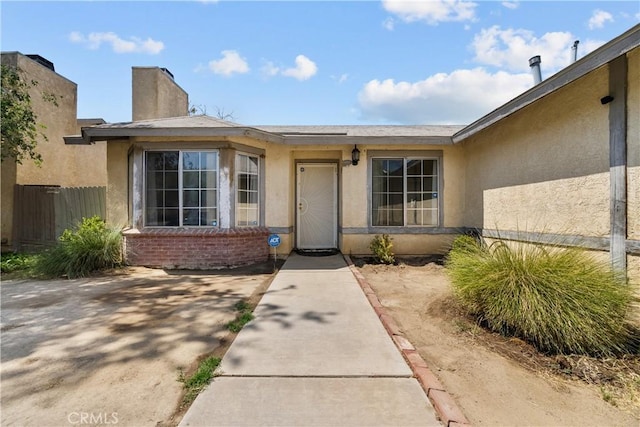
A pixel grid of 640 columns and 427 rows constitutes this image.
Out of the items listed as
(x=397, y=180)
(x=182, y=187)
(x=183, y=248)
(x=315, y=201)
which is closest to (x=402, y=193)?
(x=397, y=180)

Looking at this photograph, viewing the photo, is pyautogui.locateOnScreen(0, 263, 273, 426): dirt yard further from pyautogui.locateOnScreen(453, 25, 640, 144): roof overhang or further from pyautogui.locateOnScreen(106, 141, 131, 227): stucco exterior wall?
pyautogui.locateOnScreen(453, 25, 640, 144): roof overhang

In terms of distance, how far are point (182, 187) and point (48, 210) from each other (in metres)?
5.76

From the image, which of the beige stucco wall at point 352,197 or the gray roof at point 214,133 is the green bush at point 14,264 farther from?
the beige stucco wall at point 352,197

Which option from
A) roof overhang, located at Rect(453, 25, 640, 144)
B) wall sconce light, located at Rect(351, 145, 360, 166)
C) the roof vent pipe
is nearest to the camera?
roof overhang, located at Rect(453, 25, 640, 144)

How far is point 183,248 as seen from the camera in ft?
23.1

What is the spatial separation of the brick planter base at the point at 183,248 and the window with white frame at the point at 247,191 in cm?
53

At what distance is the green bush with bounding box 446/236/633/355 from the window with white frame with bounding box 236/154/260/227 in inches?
202

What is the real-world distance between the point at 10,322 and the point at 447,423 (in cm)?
514

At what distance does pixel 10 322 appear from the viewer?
13.1 ft

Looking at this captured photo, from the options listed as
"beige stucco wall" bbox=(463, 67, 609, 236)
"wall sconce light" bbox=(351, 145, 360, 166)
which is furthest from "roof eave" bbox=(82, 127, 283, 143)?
"beige stucco wall" bbox=(463, 67, 609, 236)

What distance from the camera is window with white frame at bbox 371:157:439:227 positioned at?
27.3ft

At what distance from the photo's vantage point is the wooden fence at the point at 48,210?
9125 millimetres

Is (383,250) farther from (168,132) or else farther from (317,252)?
(168,132)

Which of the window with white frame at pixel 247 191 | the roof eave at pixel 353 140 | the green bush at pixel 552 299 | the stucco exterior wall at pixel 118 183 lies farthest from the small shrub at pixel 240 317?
the stucco exterior wall at pixel 118 183
